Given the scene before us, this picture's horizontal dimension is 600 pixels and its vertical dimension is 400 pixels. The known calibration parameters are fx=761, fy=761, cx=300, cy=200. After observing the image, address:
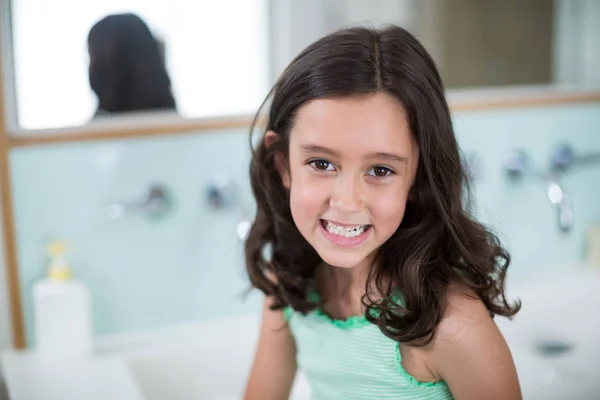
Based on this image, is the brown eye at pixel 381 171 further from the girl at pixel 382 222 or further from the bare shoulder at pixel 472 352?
the bare shoulder at pixel 472 352

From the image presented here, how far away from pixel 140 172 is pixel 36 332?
332mm

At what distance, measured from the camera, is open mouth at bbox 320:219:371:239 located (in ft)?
2.81

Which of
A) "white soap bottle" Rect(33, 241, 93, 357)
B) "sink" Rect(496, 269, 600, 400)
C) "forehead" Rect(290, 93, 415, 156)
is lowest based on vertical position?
"sink" Rect(496, 269, 600, 400)

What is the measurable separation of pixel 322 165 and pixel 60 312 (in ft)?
2.17

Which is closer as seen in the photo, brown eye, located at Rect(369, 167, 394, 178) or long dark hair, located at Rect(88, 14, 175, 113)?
brown eye, located at Rect(369, 167, 394, 178)

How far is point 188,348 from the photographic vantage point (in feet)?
4.59

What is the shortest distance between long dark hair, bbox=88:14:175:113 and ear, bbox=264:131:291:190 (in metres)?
0.50

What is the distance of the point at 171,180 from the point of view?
4.61 feet

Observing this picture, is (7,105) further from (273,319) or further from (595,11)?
(595,11)

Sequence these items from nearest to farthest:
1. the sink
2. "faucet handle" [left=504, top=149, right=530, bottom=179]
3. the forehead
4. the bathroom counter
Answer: the forehead → the bathroom counter → the sink → "faucet handle" [left=504, top=149, right=530, bottom=179]

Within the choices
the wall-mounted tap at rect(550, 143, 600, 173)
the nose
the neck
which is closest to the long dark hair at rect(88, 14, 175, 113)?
the neck

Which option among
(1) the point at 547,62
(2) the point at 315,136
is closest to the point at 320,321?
(2) the point at 315,136

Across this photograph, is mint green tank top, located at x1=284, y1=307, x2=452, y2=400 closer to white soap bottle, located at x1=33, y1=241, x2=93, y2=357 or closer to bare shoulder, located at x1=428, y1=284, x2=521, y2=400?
bare shoulder, located at x1=428, y1=284, x2=521, y2=400

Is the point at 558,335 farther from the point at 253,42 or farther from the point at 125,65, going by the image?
the point at 125,65
